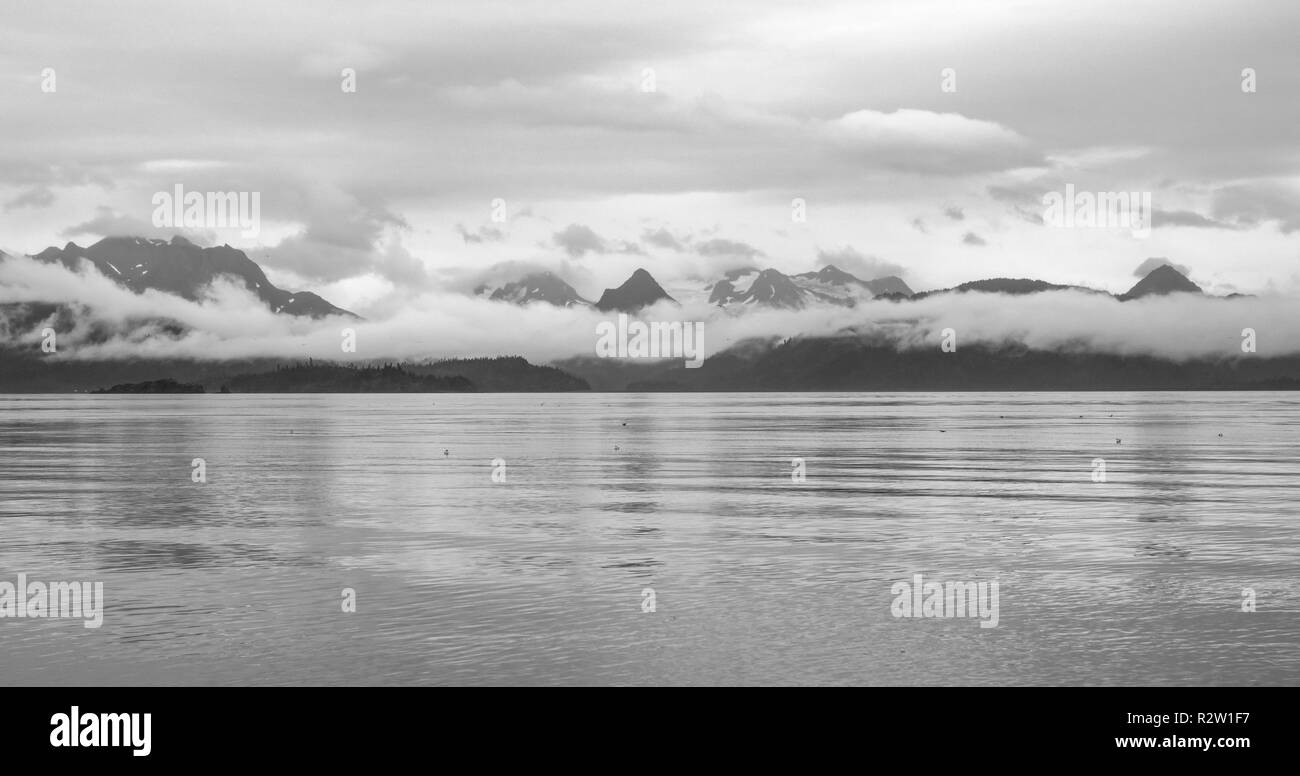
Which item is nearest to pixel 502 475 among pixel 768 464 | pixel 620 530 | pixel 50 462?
pixel 768 464

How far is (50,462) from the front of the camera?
104562mm

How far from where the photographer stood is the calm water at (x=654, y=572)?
29.5 meters

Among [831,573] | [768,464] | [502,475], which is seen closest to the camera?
[831,573]

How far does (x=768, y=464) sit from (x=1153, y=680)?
7286 centimetres

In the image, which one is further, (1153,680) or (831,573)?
(831,573)

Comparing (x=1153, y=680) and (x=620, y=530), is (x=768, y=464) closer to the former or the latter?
(x=620, y=530)

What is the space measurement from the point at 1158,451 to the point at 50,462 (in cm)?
9916

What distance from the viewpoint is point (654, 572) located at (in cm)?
4262

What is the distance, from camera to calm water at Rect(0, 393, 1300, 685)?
29453mm
